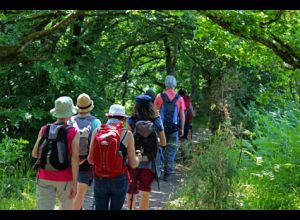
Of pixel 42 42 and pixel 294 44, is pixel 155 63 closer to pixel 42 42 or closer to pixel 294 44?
pixel 42 42

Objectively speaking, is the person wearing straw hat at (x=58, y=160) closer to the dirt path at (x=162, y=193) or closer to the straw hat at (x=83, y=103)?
the straw hat at (x=83, y=103)

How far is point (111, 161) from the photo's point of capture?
18.5 feet

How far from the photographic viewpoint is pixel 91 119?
6.70 metres

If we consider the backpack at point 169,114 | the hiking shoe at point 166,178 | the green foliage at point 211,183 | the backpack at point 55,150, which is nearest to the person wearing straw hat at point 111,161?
the backpack at point 55,150

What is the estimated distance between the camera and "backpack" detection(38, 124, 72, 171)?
553cm

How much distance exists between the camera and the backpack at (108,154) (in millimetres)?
5590

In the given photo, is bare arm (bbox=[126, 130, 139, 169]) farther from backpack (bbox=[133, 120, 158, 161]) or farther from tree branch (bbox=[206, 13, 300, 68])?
tree branch (bbox=[206, 13, 300, 68])

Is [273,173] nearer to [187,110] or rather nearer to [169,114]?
[169,114]

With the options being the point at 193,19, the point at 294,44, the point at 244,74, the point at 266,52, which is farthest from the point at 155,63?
the point at 294,44

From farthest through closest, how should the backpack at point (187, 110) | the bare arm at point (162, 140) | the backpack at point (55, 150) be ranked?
the backpack at point (187, 110), the bare arm at point (162, 140), the backpack at point (55, 150)

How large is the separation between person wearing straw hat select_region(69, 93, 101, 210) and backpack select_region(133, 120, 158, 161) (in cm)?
53

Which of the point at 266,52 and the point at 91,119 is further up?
the point at 266,52

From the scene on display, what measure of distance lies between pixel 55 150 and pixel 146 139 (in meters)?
1.38
